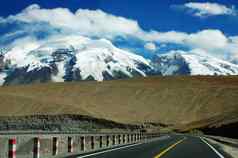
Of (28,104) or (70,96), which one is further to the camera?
(70,96)

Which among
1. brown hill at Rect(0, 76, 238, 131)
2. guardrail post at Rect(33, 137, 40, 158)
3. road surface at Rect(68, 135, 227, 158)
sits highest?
brown hill at Rect(0, 76, 238, 131)

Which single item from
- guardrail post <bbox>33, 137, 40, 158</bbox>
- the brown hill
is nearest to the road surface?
guardrail post <bbox>33, 137, 40, 158</bbox>

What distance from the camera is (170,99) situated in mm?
185875

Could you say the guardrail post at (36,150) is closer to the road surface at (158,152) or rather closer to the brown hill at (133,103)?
the road surface at (158,152)

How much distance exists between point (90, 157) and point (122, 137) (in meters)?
24.0

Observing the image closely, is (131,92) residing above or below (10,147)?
above

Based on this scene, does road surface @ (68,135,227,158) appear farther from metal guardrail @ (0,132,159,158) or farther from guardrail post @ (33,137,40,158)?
guardrail post @ (33,137,40,158)

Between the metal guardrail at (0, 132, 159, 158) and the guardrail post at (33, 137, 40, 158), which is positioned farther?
the metal guardrail at (0, 132, 159, 158)

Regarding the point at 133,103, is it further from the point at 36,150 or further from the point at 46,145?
the point at 36,150

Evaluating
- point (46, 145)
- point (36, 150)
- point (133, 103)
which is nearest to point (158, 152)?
point (36, 150)

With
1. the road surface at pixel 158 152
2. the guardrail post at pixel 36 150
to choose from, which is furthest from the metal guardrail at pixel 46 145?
the road surface at pixel 158 152

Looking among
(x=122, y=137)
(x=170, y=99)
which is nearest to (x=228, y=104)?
(x=170, y=99)

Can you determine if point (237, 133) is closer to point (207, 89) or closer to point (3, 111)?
point (3, 111)

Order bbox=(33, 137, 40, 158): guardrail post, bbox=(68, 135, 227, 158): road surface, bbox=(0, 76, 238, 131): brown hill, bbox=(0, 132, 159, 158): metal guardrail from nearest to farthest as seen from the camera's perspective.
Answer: bbox=(33, 137, 40, 158): guardrail post
bbox=(0, 132, 159, 158): metal guardrail
bbox=(68, 135, 227, 158): road surface
bbox=(0, 76, 238, 131): brown hill
